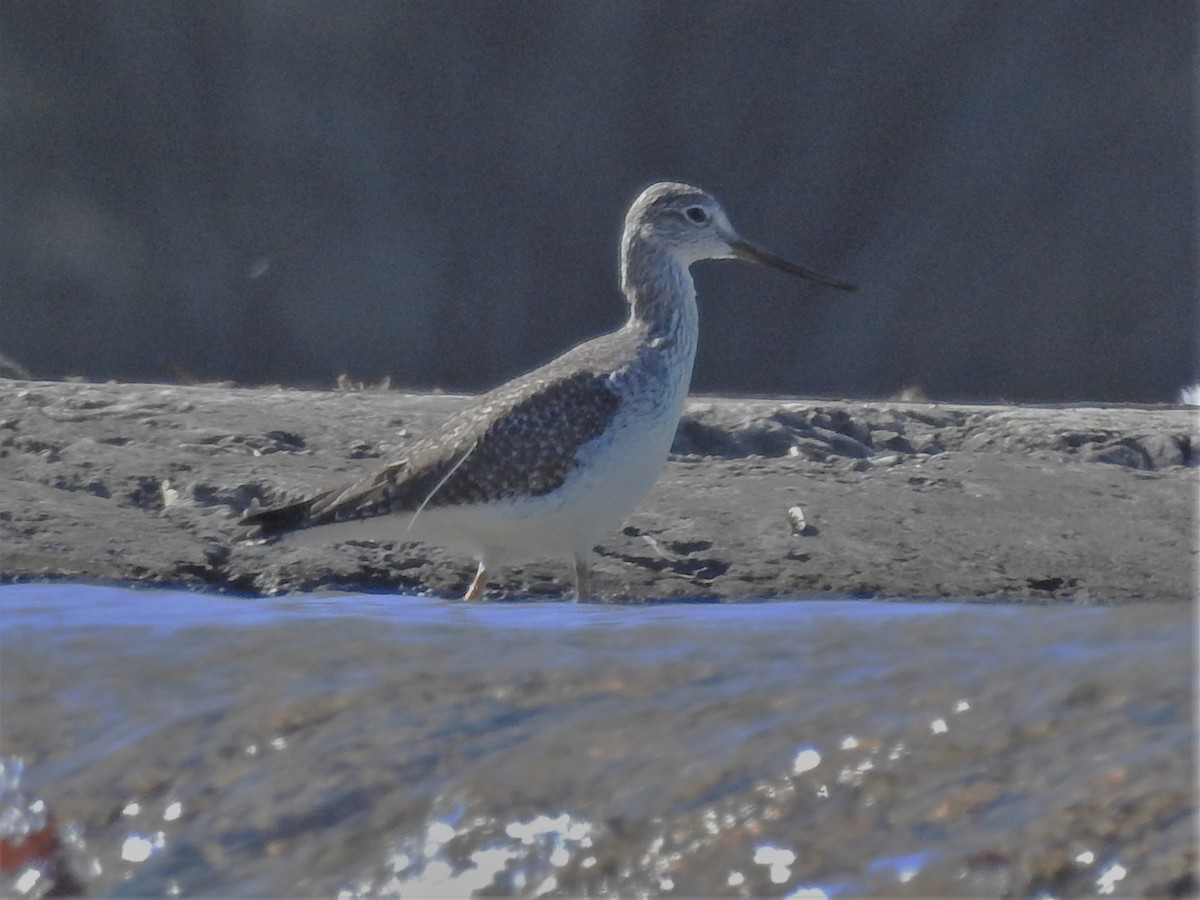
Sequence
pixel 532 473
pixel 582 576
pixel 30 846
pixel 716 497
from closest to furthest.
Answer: pixel 30 846
pixel 532 473
pixel 582 576
pixel 716 497

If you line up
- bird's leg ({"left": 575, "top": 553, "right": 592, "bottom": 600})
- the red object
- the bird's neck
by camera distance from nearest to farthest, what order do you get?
the red object < bird's leg ({"left": 575, "top": 553, "right": 592, "bottom": 600}) < the bird's neck

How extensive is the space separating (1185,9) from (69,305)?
6866mm

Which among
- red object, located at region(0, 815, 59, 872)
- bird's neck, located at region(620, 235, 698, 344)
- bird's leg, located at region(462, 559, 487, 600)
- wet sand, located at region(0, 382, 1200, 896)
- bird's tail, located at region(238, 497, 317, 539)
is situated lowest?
bird's leg, located at region(462, 559, 487, 600)

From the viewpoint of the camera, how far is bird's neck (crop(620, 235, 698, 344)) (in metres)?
6.45

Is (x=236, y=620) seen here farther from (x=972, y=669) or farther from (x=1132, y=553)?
(x=1132, y=553)

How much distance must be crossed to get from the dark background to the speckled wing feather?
5.52 m

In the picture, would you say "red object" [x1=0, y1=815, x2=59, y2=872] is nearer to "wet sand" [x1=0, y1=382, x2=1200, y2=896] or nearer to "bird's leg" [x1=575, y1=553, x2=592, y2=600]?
"wet sand" [x1=0, y1=382, x2=1200, y2=896]

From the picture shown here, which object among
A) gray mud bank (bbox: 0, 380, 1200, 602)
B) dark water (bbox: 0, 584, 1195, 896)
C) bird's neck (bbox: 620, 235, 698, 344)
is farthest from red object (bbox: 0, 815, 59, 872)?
bird's neck (bbox: 620, 235, 698, 344)

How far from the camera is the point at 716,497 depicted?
725cm

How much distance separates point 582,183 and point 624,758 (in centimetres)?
949

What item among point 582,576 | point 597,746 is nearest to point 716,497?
point 582,576

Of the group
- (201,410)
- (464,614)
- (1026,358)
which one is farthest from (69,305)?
(464,614)

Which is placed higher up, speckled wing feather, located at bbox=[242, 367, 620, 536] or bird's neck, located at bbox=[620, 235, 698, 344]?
bird's neck, located at bbox=[620, 235, 698, 344]

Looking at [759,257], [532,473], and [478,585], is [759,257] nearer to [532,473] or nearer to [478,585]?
[532,473]
